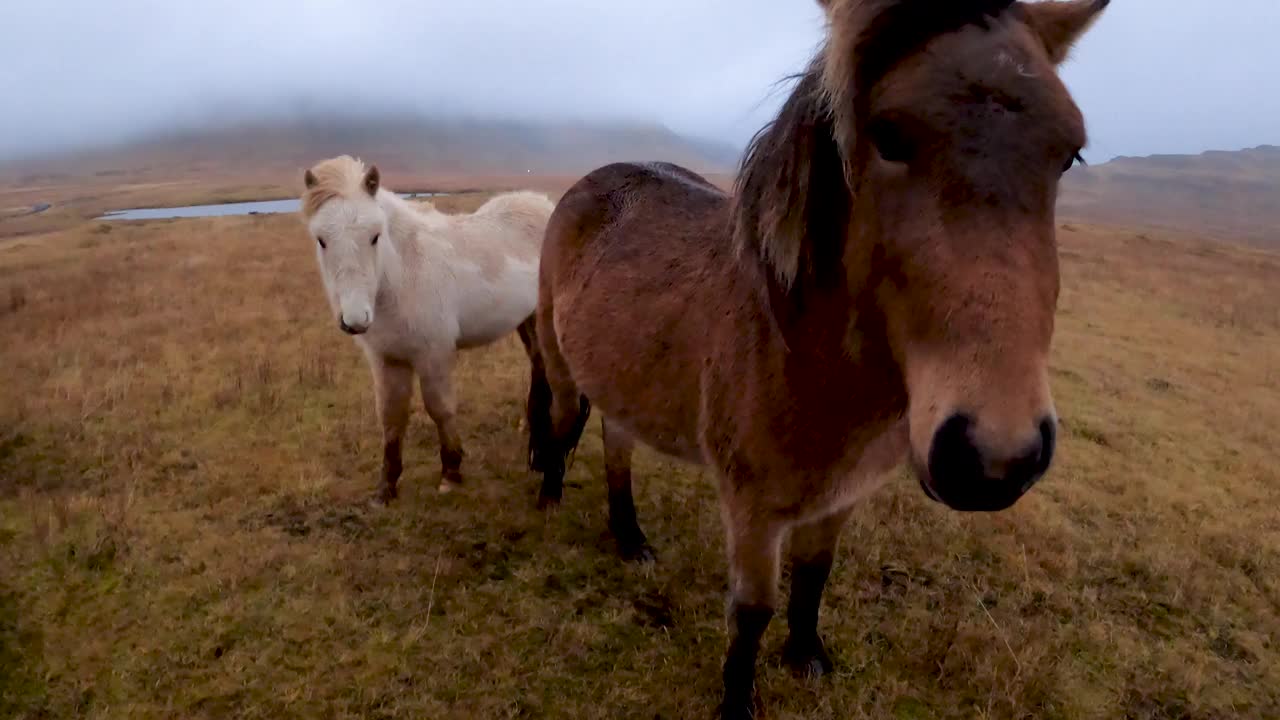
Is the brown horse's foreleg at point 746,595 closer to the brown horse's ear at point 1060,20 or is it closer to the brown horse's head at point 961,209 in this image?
the brown horse's head at point 961,209

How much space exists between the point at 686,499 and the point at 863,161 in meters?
3.66

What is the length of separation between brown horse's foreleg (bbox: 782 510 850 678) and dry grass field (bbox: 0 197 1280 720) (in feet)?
0.37

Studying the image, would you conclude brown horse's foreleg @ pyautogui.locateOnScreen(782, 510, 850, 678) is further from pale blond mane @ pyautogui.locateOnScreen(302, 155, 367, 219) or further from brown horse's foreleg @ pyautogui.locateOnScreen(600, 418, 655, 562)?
pale blond mane @ pyautogui.locateOnScreen(302, 155, 367, 219)

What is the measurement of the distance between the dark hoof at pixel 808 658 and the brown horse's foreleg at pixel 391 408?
9.40ft

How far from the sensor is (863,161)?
138 cm

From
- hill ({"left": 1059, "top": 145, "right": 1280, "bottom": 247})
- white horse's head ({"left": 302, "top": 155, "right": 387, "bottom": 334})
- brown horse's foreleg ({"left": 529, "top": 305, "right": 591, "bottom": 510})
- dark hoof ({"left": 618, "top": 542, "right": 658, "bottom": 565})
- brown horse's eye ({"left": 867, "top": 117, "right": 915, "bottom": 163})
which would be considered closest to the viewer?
brown horse's eye ({"left": 867, "top": 117, "right": 915, "bottom": 163})

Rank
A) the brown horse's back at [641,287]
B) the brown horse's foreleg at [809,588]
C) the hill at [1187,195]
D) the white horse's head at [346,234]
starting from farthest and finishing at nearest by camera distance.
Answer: the hill at [1187,195]
the white horse's head at [346,234]
the brown horse's foreleg at [809,588]
the brown horse's back at [641,287]

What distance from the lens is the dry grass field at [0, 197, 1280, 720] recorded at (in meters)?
3.04

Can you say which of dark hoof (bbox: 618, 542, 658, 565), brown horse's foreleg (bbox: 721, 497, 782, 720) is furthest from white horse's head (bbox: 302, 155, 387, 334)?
brown horse's foreleg (bbox: 721, 497, 782, 720)

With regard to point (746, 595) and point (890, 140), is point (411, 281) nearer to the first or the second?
point (746, 595)

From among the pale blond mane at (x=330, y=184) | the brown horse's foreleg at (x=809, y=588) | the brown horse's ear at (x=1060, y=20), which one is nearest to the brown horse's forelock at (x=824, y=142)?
the brown horse's ear at (x=1060, y=20)

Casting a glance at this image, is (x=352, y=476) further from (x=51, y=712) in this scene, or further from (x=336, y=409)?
(x=51, y=712)

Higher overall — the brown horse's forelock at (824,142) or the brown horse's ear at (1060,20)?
the brown horse's ear at (1060,20)

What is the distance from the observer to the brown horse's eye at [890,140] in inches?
49.7
